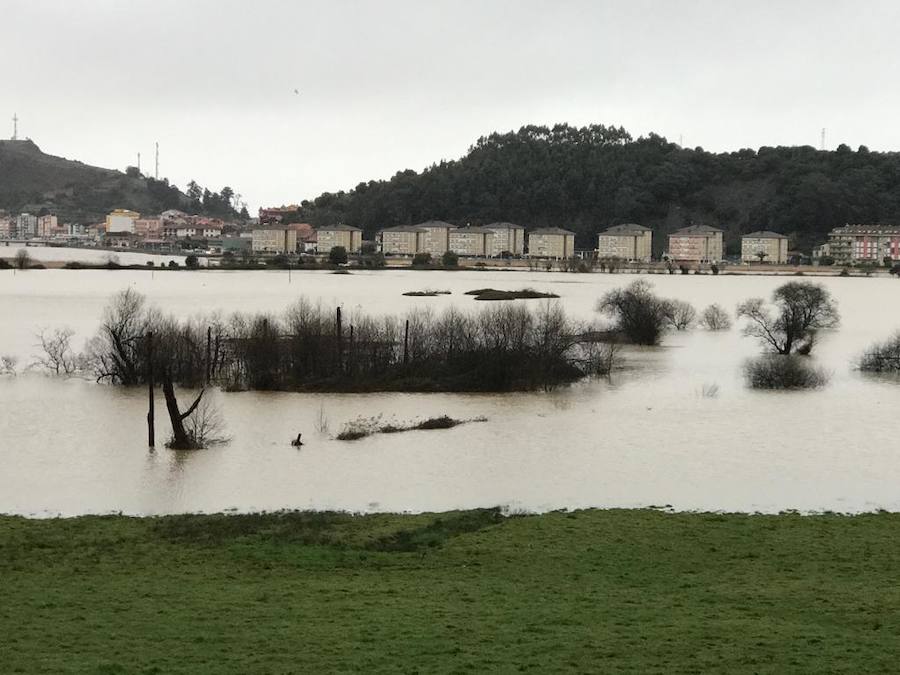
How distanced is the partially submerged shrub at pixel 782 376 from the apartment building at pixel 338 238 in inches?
4159

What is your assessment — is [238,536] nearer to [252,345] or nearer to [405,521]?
[405,521]

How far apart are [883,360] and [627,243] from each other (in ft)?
318

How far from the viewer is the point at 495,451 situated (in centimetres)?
1808

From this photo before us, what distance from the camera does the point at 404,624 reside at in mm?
8562

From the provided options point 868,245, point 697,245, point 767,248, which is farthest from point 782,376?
point 697,245

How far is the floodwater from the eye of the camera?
1485 cm

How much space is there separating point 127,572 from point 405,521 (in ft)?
11.2

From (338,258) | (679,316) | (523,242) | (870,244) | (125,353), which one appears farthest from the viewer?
(523,242)

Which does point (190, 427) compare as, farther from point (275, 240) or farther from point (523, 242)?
point (275, 240)

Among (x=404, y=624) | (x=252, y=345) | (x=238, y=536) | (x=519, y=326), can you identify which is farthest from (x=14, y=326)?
(x=404, y=624)

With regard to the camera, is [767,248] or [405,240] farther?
[405,240]

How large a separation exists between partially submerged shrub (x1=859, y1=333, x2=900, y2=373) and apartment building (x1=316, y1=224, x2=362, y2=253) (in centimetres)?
10375

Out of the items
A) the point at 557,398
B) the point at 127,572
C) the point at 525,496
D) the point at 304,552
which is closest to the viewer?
the point at 127,572

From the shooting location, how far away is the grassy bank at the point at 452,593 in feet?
25.5
